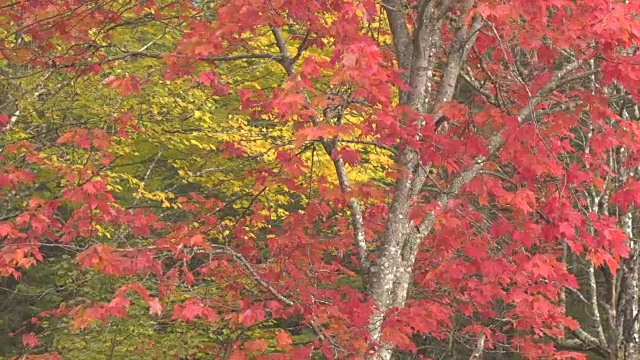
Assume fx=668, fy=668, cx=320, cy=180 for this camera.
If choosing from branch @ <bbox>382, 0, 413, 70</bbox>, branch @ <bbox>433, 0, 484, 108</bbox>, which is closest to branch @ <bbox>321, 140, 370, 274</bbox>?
branch @ <bbox>433, 0, 484, 108</bbox>

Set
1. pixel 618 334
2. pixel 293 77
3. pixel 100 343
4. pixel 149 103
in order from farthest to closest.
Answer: pixel 149 103 → pixel 100 343 → pixel 618 334 → pixel 293 77

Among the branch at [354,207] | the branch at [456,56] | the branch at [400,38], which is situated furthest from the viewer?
the branch at [400,38]

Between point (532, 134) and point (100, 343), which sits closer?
point (532, 134)

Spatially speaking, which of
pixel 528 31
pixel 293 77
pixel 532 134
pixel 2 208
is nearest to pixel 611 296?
pixel 532 134

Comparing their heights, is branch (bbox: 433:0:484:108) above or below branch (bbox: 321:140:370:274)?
above

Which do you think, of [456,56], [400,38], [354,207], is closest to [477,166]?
[456,56]

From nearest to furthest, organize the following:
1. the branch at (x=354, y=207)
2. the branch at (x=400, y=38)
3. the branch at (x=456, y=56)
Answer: the branch at (x=354, y=207)
the branch at (x=456, y=56)
the branch at (x=400, y=38)

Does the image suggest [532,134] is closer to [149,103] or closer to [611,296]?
[611,296]

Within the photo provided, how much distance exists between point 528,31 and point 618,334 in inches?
170

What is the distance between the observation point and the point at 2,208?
11.3 metres

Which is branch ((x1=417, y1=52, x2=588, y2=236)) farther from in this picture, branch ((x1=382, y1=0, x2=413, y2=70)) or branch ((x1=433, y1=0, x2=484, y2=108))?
Answer: branch ((x1=382, y1=0, x2=413, y2=70))

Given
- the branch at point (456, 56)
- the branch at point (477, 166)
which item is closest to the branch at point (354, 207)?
the branch at point (477, 166)

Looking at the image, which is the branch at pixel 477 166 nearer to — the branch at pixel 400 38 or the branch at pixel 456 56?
the branch at pixel 456 56

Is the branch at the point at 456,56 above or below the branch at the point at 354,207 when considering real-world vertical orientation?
above
